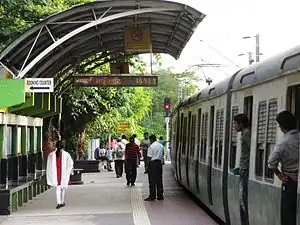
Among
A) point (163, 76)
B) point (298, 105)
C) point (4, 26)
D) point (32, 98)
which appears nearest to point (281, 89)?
point (298, 105)

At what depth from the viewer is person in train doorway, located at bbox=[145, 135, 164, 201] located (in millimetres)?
16359

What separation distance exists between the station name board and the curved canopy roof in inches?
32.0

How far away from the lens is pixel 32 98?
15.3 metres

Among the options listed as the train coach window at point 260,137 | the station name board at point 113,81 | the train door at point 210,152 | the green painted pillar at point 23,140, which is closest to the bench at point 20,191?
the green painted pillar at point 23,140

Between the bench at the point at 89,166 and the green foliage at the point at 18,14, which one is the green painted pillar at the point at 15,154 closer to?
the green foliage at the point at 18,14

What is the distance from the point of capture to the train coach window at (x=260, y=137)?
8227 millimetres

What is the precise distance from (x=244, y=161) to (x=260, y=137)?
28.7 inches

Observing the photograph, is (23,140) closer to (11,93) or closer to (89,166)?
(11,93)

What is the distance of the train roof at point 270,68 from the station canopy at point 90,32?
18.1 ft

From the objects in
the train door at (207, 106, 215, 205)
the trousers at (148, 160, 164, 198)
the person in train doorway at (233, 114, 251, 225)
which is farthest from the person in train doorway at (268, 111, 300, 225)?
the trousers at (148, 160, 164, 198)

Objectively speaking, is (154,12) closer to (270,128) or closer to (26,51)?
(26,51)

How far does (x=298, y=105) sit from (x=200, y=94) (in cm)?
813

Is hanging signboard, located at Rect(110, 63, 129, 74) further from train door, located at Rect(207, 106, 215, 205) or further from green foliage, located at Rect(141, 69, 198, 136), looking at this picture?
green foliage, located at Rect(141, 69, 198, 136)

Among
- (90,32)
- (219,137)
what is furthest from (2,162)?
(219,137)
